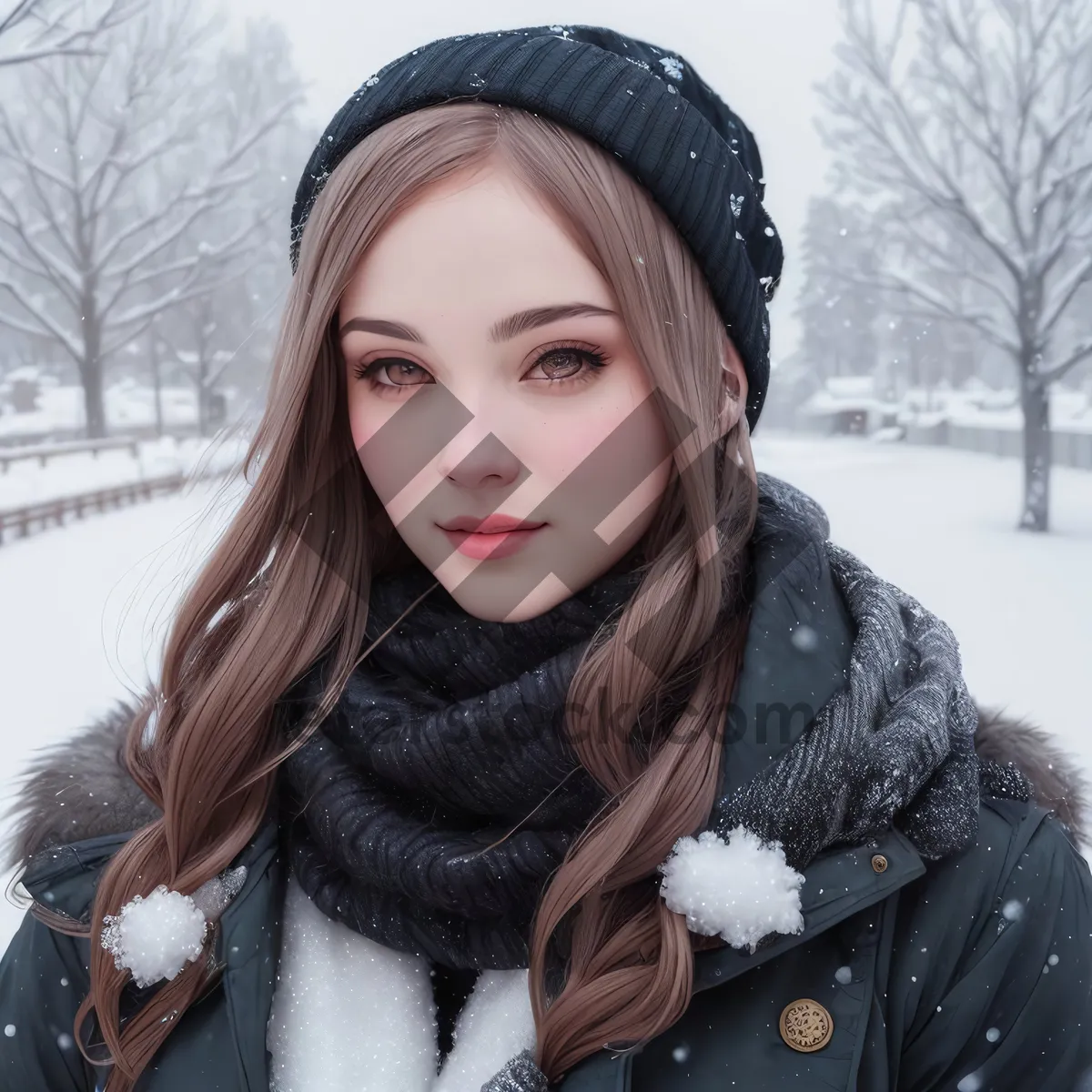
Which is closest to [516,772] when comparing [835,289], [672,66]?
[672,66]

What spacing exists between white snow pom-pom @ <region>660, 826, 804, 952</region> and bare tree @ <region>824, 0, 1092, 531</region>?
46.5 inches

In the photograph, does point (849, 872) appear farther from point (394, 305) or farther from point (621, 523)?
point (394, 305)

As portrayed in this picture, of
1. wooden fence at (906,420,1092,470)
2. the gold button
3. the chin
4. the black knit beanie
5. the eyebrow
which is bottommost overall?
the gold button

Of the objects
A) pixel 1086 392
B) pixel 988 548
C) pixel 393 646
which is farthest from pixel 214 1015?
pixel 1086 392

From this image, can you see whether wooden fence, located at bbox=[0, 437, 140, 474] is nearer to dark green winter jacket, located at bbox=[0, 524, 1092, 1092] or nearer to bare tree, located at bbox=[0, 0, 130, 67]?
bare tree, located at bbox=[0, 0, 130, 67]

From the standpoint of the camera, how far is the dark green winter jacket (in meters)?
0.67

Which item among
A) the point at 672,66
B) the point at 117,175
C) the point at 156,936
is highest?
the point at 117,175

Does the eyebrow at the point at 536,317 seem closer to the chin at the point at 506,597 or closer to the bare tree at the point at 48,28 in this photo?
the chin at the point at 506,597

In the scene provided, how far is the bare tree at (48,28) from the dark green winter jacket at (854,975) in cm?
157

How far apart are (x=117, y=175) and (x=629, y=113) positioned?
129cm

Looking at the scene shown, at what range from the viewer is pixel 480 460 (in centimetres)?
72

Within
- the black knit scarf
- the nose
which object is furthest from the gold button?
the nose

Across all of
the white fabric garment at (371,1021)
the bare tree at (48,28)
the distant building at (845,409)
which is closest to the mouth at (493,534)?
the white fabric garment at (371,1021)

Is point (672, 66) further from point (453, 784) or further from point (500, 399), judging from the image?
point (453, 784)
